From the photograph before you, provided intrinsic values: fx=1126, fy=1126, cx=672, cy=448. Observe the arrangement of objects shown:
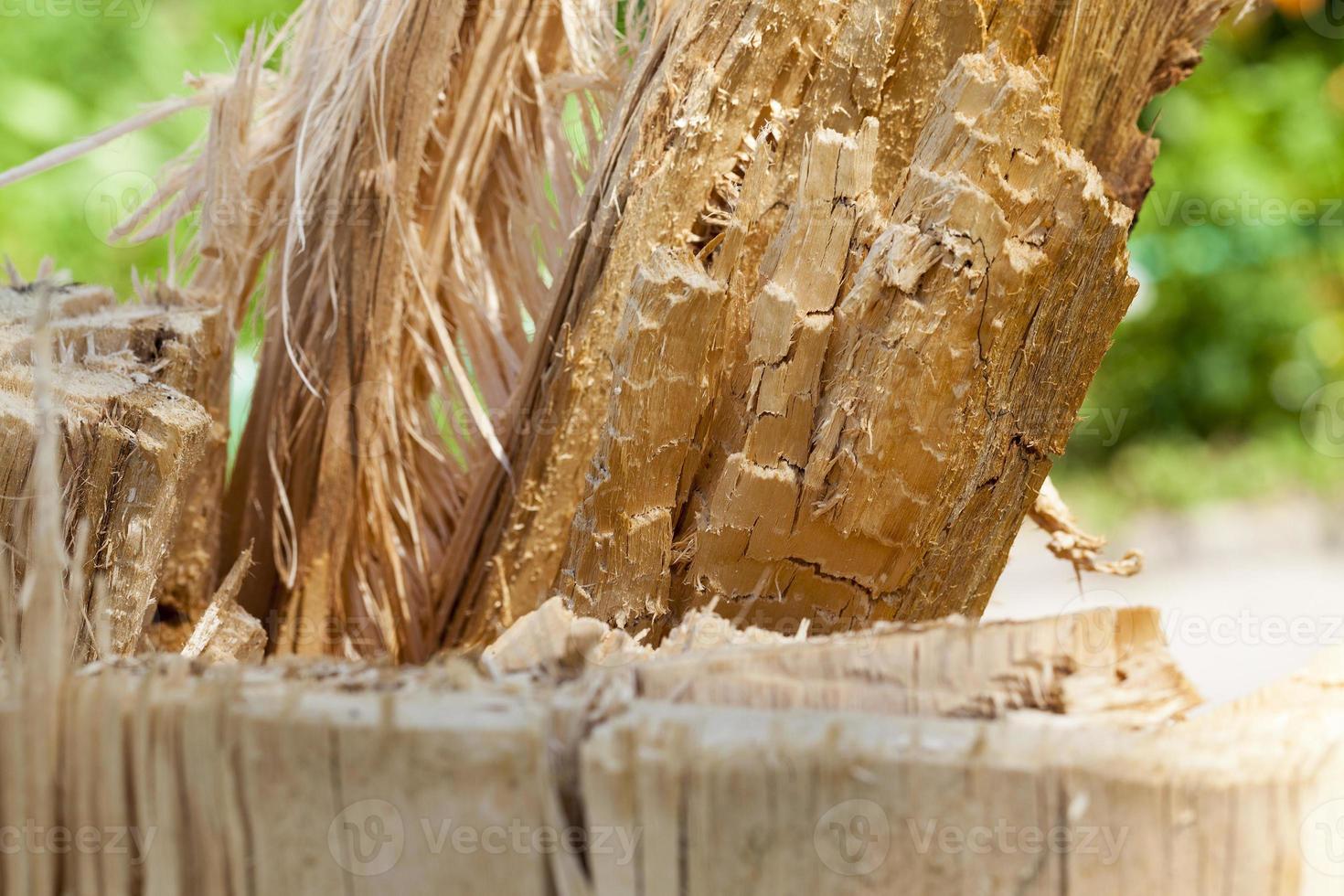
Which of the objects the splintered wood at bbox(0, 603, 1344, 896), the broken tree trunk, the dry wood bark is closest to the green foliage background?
the broken tree trunk

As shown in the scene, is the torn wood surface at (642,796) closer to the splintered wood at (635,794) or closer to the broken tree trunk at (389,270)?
the splintered wood at (635,794)

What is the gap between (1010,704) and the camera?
A: 0.53m

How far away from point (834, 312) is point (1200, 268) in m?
3.87

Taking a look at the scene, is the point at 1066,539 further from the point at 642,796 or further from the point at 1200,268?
the point at 1200,268

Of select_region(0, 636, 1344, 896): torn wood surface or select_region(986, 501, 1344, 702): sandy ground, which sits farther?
select_region(986, 501, 1344, 702): sandy ground

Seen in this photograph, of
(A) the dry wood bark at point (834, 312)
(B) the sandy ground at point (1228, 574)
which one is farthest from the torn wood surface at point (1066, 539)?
(B) the sandy ground at point (1228, 574)

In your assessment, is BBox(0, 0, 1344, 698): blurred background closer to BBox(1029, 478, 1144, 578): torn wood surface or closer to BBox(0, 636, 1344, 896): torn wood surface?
BBox(1029, 478, 1144, 578): torn wood surface

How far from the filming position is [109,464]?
30.1 inches

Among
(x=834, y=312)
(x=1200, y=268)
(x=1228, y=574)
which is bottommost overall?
(x=1228, y=574)

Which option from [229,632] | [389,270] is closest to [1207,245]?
[389,270]

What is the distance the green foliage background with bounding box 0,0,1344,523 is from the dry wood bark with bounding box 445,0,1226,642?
118 inches

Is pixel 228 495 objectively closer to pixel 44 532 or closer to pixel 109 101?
pixel 44 532

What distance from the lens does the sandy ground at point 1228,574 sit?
2.80m

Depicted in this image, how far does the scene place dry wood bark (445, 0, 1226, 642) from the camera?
74 cm
